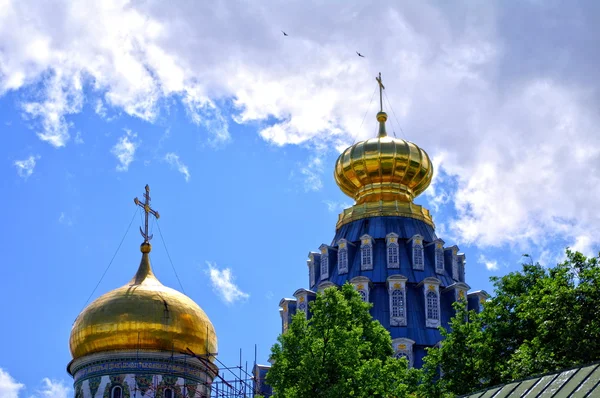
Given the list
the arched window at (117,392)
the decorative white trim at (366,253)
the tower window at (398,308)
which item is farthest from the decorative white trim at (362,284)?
the arched window at (117,392)

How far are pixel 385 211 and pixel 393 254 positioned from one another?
2800 millimetres

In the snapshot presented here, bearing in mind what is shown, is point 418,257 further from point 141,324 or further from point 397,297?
point 141,324

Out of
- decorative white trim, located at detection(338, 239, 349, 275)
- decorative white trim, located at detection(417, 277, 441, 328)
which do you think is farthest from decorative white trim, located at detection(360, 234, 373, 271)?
decorative white trim, located at detection(417, 277, 441, 328)

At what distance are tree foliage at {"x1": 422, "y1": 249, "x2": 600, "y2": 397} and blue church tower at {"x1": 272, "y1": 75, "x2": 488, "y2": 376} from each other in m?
13.4

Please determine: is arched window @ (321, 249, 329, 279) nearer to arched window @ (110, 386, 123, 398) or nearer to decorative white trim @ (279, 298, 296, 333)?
decorative white trim @ (279, 298, 296, 333)

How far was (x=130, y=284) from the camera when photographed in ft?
144

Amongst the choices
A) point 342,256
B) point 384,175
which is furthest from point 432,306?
point 384,175

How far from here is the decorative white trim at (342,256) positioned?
1972 inches

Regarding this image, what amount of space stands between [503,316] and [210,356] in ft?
49.0

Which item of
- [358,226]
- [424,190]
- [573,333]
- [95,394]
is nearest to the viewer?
[573,333]

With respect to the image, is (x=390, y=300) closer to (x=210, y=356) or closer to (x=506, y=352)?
(x=210, y=356)

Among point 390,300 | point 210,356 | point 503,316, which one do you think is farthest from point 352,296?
point 390,300

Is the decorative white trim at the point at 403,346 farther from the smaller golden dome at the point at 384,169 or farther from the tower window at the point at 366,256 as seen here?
the smaller golden dome at the point at 384,169

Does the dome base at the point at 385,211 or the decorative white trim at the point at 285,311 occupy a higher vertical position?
the dome base at the point at 385,211
